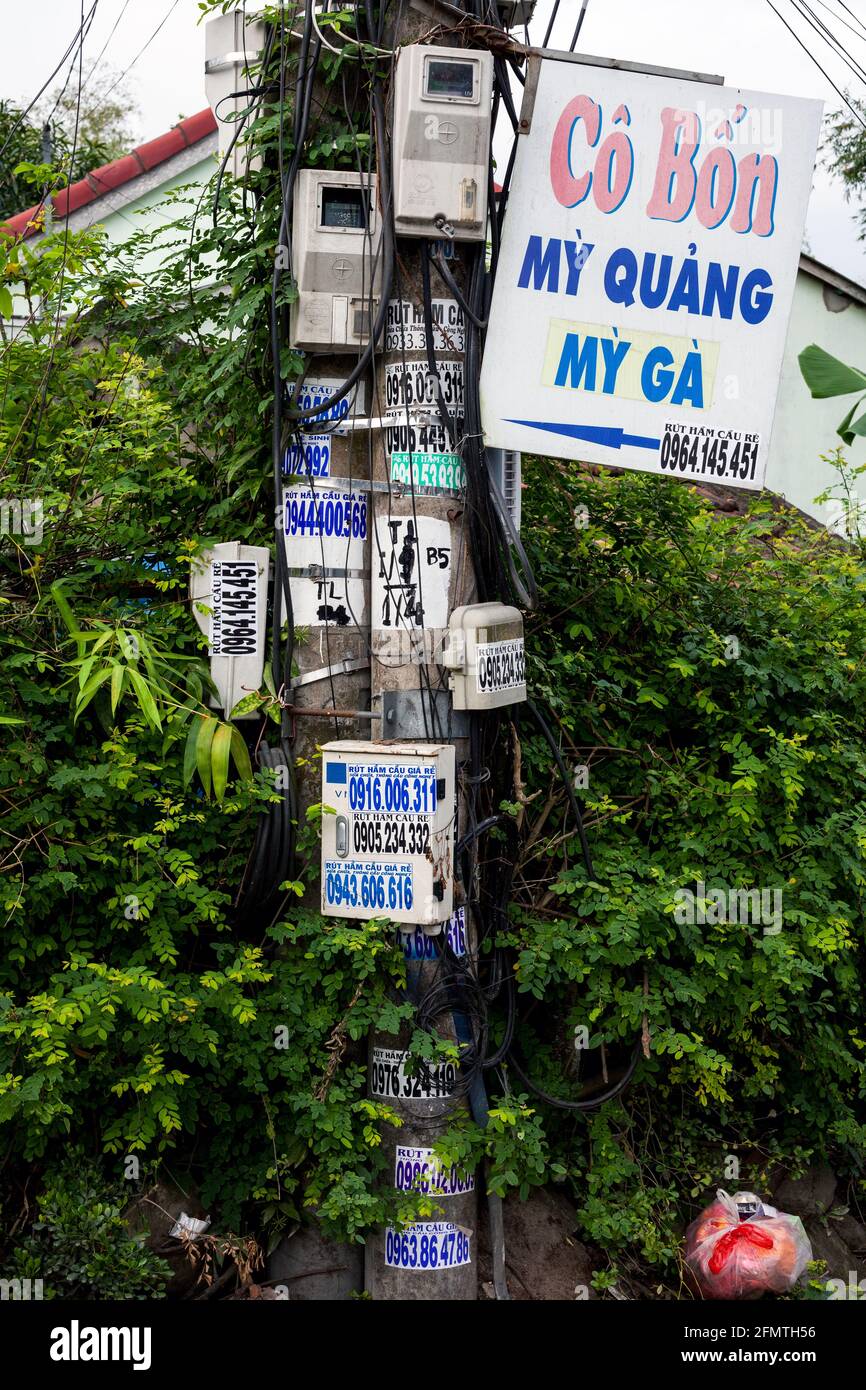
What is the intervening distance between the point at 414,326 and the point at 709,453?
1249 millimetres

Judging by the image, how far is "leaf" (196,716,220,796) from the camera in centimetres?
443

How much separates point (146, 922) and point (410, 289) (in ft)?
8.42

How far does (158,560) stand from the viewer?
4949 mm

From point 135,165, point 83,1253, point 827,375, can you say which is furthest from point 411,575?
point 135,165

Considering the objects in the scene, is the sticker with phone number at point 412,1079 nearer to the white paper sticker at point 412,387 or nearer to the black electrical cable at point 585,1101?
the black electrical cable at point 585,1101

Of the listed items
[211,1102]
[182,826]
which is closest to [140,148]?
[182,826]

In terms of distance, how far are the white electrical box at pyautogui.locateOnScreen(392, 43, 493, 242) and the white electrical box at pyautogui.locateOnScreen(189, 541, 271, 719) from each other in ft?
4.41

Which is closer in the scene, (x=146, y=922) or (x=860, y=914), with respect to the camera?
(x=146, y=922)

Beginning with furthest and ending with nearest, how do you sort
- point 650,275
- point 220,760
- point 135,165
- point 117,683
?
point 135,165
point 650,275
point 220,760
point 117,683

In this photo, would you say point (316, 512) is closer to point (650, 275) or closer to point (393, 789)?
point (393, 789)

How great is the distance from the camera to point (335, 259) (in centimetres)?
466

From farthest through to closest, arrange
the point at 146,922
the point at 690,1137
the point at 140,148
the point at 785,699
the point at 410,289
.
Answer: the point at 140,148
the point at 785,699
the point at 690,1137
the point at 410,289
the point at 146,922

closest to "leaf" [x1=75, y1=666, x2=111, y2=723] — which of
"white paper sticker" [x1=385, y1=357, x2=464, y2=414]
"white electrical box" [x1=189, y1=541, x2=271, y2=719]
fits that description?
"white electrical box" [x1=189, y1=541, x2=271, y2=719]

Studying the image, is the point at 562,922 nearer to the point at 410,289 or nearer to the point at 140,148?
the point at 410,289
